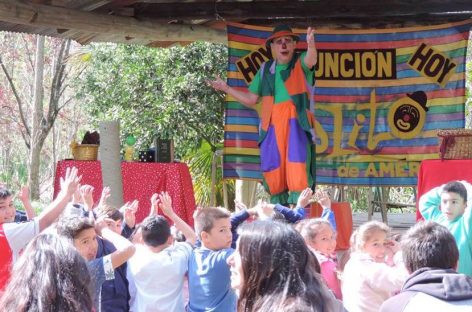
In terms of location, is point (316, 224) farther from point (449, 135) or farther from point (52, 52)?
point (52, 52)

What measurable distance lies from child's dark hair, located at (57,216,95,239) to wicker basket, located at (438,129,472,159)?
403cm

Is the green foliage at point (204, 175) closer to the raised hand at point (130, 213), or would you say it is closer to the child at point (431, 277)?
the raised hand at point (130, 213)

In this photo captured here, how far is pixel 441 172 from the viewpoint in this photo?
673 centimetres

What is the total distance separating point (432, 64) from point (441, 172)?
227 cm

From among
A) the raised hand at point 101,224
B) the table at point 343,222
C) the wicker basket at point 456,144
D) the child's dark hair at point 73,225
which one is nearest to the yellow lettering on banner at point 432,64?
the table at point 343,222

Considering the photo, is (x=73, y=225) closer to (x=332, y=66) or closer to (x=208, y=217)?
(x=208, y=217)

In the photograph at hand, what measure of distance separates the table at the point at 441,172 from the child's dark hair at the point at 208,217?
2.63 meters

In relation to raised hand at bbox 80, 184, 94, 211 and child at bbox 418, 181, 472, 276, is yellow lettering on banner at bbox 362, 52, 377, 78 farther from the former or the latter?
raised hand at bbox 80, 184, 94, 211

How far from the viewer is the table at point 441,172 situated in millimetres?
6629

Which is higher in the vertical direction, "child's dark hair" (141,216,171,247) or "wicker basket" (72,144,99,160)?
"wicker basket" (72,144,99,160)

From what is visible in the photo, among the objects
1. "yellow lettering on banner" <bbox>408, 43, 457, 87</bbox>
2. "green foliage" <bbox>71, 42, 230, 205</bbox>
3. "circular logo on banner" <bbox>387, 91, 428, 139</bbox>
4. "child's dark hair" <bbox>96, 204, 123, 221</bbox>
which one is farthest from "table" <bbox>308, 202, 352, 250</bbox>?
"green foliage" <bbox>71, 42, 230, 205</bbox>

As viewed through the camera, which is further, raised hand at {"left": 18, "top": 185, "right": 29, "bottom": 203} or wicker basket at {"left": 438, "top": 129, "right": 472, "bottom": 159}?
wicker basket at {"left": 438, "top": 129, "right": 472, "bottom": 159}

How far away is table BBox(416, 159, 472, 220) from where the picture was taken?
663 cm

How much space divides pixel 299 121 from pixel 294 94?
26 centimetres
